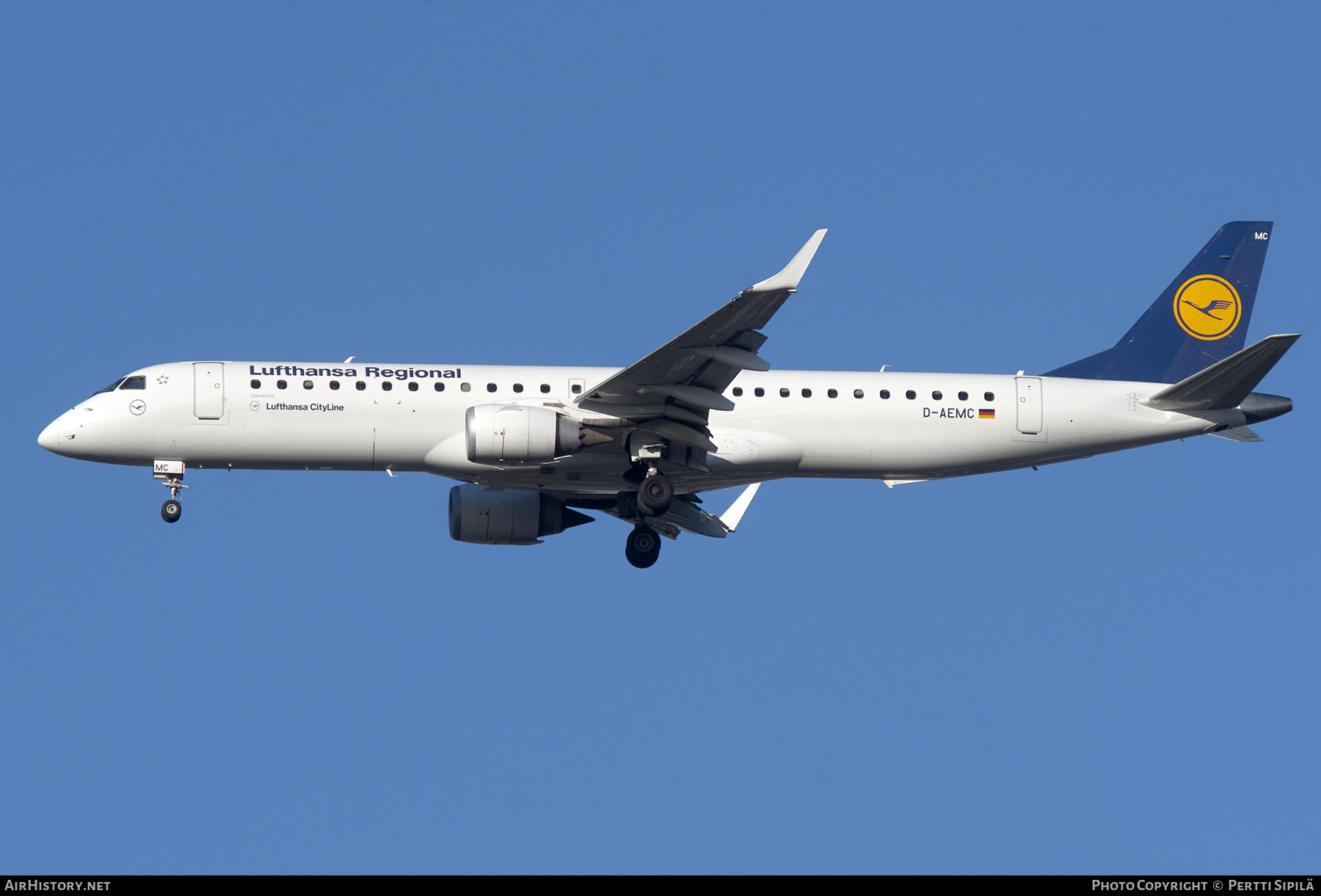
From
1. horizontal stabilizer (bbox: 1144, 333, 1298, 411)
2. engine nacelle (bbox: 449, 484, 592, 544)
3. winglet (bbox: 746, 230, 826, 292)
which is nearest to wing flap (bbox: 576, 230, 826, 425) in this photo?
winglet (bbox: 746, 230, 826, 292)

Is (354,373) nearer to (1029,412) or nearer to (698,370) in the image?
(698,370)

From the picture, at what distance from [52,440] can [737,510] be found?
16.5 metres

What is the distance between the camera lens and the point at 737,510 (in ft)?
125

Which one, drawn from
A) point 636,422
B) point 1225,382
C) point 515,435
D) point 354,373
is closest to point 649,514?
point 636,422

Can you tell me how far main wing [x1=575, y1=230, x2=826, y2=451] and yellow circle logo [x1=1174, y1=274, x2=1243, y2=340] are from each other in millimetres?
13018

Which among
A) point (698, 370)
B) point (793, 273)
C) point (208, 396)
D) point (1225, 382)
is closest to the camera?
point (793, 273)

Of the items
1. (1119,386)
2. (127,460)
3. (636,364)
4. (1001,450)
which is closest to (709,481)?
(636,364)

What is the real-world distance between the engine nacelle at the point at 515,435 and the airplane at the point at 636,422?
35 mm

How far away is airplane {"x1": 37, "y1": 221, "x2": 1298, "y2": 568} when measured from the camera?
31.7 meters

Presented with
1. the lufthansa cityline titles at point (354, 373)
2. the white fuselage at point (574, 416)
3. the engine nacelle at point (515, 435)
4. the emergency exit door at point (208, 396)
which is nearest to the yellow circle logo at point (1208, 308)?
the white fuselage at point (574, 416)

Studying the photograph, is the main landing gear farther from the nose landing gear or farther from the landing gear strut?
the nose landing gear

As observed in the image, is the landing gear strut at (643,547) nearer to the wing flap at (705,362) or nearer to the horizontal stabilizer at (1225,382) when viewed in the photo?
the wing flap at (705,362)

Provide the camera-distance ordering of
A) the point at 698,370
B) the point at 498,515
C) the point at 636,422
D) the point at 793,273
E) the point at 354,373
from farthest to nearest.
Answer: the point at 498,515
the point at 354,373
the point at 636,422
the point at 698,370
the point at 793,273

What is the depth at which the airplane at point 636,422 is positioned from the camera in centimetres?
3167
